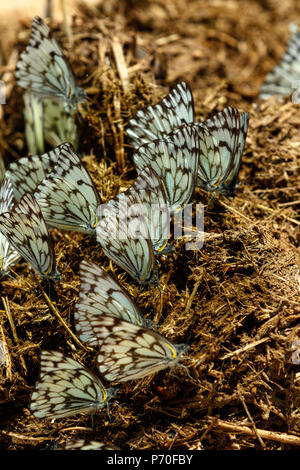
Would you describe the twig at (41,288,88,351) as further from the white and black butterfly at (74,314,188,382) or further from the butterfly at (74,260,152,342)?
the white and black butterfly at (74,314,188,382)

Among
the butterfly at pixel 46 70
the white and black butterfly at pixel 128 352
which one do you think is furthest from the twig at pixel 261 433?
the butterfly at pixel 46 70

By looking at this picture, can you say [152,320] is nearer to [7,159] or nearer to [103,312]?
[103,312]

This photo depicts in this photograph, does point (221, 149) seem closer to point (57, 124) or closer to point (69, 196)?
point (69, 196)

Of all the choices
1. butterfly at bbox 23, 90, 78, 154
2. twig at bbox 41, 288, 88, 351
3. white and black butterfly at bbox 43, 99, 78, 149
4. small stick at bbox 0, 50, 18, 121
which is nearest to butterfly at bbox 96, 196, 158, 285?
twig at bbox 41, 288, 88, 351

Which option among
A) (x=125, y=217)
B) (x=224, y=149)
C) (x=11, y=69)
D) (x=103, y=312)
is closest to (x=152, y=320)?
(x=103, y=312)

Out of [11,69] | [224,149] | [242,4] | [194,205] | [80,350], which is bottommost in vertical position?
[80,350]

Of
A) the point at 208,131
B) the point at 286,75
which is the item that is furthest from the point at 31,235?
the point at 286,75

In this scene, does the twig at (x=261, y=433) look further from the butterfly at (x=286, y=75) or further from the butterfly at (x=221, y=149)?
the butterfly at (x=286, y=75)
